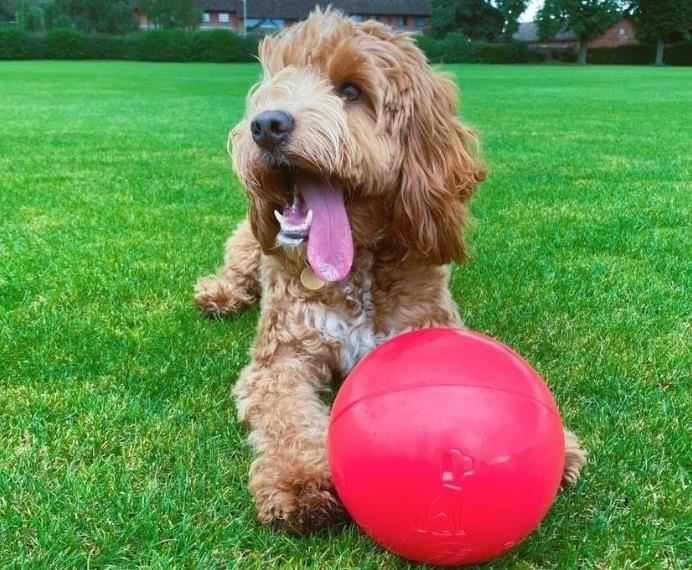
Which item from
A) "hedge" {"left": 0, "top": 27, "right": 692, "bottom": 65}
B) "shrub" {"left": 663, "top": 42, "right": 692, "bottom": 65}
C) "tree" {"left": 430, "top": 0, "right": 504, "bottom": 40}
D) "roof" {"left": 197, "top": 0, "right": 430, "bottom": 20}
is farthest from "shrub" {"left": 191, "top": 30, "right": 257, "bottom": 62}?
"shrub" {"left": 663, "top": 42, "right": 692, "bottom": 65}

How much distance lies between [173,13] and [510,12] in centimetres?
3299

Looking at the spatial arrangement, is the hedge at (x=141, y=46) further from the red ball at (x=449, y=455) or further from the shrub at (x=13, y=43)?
the red ball at (x=449, y=455)

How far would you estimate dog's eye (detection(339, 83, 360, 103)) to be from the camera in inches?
121

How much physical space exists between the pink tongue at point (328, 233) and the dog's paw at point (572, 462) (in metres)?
1.11

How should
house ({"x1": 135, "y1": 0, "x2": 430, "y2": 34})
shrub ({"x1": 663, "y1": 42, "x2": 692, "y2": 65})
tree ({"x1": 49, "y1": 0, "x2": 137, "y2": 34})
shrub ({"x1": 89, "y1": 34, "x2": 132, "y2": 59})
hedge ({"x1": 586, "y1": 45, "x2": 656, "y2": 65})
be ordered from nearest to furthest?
shrub ({"x1": 89, "y1": 34, "x2": 132, "y2": 59}) → shrub ({"x1": 663, "y1": 42, "x2": 692, "y2": 65}) → hedge ({"x1": 586, "y1": 45, "x2": 656, "y2": 65}) → tree ({"x1": 49, "y1": 0, "x2": 137, "y2": 34}) → house ({"x1": 135, "y1": 0, "x2": 430, "y2": 34})

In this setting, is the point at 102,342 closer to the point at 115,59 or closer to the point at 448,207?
the point at 448,207

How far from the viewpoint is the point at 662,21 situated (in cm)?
6119

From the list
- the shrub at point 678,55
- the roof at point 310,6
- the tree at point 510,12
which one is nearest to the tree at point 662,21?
the shrub at point 678,55

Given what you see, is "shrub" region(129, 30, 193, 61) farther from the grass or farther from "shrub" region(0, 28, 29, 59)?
the grass

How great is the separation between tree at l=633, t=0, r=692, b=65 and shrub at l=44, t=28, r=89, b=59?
1837 inches

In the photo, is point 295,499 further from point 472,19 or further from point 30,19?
point 30,19

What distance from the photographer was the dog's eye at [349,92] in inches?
121

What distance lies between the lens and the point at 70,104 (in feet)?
64.2

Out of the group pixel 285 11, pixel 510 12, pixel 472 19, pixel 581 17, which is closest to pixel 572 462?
pixel 581 17
